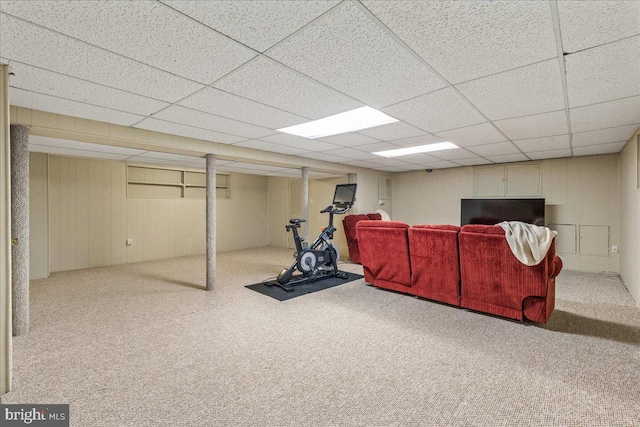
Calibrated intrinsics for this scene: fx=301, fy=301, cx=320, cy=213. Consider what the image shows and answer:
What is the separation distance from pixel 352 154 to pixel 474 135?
76.4 inches

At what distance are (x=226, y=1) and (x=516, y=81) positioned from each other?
199cm

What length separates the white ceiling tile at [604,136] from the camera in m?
3.48

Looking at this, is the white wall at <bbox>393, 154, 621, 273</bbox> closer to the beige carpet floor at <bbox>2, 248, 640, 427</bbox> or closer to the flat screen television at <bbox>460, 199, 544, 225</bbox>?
the flat screen television at <bbox>460, 199, 544, 225</bbox>

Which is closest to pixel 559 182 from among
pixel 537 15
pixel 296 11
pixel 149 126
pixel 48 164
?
pixel 537 15

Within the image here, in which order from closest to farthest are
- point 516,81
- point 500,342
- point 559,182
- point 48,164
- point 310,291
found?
1. point 516,81
2. point 500,342
3. point 310,291
4. point 48,164
5. point 559,182

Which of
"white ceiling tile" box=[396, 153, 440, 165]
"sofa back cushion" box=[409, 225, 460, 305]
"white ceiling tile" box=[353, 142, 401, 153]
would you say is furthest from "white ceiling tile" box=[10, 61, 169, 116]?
"white ceiling tile" box=[396, 153, 440, 165]

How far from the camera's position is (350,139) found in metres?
4.00

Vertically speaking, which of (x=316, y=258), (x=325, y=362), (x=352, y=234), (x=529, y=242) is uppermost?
(x=529, y=242)

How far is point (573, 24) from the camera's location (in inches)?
57.3

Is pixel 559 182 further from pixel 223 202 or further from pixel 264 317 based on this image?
pixel 223 202

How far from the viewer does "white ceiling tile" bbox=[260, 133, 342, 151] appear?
389 centimetres

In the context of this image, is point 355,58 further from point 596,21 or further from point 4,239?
point 4,239

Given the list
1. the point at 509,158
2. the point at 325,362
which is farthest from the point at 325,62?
the point at 509,158

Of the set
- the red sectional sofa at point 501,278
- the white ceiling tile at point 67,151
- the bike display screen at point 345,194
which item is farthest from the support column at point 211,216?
the red sectional sofa at point 501,278
